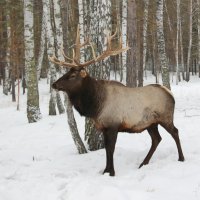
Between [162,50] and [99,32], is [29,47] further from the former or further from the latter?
[99,32]

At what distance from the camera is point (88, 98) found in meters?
6.74

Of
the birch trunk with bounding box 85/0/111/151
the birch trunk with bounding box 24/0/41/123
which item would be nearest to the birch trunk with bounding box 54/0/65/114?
the birch trunk with bounding box 85/0/111/151

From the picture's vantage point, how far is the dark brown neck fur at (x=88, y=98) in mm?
6699

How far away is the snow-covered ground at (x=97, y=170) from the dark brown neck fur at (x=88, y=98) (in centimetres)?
108

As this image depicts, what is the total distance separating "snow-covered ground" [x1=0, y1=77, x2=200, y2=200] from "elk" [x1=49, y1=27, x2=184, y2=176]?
408 millimetres

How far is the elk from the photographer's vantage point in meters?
6.60

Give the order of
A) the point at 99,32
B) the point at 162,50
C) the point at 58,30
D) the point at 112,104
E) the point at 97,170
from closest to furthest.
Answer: the point at 112,104 < the point at 97,170 < the point at 99,32 < the point at 58,30 < the point at 162,50

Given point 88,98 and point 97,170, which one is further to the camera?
point 97,170

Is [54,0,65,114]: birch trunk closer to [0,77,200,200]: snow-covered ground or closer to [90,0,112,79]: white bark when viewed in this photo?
[90,0,112,79]: white bark

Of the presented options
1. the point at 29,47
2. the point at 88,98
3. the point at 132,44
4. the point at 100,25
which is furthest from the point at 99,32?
the point at 29,47

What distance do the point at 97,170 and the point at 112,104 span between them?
4.00 feet

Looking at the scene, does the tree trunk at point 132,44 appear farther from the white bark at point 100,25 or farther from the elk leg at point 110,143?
the elk leg at point 110,143

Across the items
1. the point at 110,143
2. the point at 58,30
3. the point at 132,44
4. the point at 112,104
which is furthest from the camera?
the point at 132,44

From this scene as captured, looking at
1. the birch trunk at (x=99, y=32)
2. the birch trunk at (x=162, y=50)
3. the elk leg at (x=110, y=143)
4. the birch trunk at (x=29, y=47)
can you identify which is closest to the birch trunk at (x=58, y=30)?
the birch trunk at (x=99, y=32)
